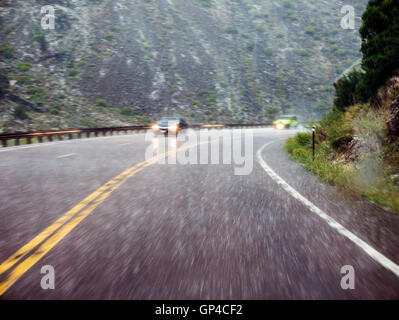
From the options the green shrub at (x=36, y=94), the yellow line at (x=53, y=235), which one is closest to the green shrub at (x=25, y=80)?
the green shrub at (x=36, y=94)

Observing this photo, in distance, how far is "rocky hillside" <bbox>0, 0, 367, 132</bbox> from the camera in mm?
48281

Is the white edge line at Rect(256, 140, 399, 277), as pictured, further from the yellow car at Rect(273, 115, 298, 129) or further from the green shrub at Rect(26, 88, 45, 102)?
the green shrub at Rect(26, 88, 45, 102)

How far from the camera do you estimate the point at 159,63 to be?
61156 mm

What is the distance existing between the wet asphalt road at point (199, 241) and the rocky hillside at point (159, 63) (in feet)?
98.3

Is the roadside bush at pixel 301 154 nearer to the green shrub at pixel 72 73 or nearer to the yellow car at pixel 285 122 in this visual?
the yellow car at pixel 285 122

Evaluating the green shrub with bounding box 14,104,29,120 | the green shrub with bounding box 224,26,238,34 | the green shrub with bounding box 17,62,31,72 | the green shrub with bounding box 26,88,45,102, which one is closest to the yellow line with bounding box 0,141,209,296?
the green shrub with bounding box 14,104,29,120

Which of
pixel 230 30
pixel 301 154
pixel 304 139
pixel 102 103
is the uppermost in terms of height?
pixel 230 30

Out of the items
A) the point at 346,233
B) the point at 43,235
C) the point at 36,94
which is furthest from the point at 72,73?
the point at 346,233

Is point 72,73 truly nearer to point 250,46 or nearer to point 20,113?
point 20,113

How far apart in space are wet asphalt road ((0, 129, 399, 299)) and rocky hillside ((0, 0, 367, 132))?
30.0 metres

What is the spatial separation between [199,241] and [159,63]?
2313 inches

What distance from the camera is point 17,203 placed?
6.93 metres

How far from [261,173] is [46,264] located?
7688 mm
